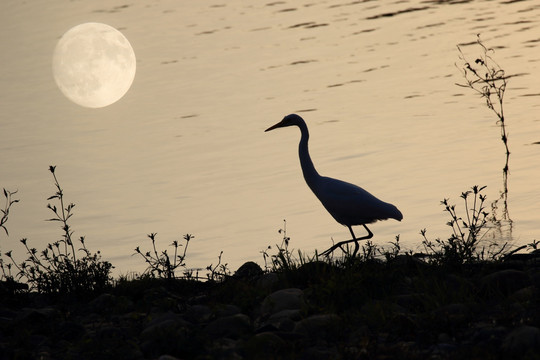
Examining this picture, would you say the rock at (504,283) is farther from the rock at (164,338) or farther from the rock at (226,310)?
the rock at (164,338)

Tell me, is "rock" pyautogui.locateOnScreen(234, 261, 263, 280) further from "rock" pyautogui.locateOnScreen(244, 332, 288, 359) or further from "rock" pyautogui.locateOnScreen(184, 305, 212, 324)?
"rock" pyautogui.locateOnScreen(244, 332, 288, 359)

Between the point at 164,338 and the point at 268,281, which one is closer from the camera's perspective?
the point at 164,338

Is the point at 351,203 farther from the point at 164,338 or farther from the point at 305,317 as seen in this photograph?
the point at 164,338

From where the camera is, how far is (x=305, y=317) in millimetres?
6676

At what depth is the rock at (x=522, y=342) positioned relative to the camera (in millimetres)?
5324

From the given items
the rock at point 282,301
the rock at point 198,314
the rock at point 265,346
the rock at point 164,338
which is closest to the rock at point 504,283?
the rock at point 282,301

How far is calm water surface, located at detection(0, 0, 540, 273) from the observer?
458 inches

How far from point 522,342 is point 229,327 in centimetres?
226

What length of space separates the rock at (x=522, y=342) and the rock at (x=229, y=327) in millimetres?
2033

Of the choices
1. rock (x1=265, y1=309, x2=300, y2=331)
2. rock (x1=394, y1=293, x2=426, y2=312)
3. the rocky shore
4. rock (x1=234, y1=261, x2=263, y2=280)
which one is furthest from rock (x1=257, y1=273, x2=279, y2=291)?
rock (x1=394, y1=293, x2=426, y2=312)

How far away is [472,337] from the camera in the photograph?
5.92 meters

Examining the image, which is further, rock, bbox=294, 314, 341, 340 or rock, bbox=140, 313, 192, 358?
rock, bbox=294, 314, 341, 340

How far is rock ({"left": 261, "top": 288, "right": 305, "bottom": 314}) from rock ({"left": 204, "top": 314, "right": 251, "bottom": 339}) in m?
0.33

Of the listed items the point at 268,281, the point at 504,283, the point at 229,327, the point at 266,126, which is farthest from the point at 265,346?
the point at 266,126
